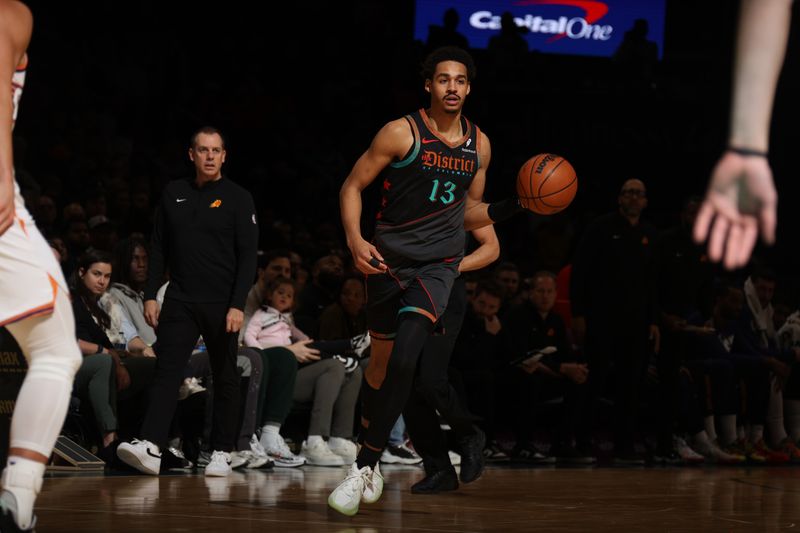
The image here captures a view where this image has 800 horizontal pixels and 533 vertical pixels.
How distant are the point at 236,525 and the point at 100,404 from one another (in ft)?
8.08

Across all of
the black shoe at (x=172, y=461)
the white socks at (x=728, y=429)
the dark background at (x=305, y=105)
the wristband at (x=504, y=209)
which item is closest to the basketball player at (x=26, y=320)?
the wristband at (x=504, y=209)

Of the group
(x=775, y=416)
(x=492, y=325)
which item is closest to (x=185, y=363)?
(x=492, y=325)

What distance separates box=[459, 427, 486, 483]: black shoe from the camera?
5.73m

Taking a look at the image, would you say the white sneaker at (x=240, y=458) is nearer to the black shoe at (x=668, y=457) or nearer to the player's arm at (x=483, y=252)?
the player's arm at (x=483, y=252)

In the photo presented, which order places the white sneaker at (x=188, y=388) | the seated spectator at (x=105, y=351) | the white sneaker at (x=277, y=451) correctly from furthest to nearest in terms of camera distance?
the white sneaker at (x=277, y=451)
the white sneaker at (x=188, y=388)
the seated spectator at (x=105, y=351)

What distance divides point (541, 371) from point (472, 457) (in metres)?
2.78

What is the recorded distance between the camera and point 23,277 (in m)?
3.36

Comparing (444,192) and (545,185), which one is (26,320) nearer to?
(444,192)

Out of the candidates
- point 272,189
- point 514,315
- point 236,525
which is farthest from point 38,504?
point 272,189

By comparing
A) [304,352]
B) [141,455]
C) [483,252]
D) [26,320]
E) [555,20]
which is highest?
[555,20]

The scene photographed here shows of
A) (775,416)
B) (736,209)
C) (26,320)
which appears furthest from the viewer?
(775,416)

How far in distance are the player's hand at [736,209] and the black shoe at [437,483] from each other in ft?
11.3

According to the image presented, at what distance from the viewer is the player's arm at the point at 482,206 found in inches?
211

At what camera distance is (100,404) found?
6645 mm
